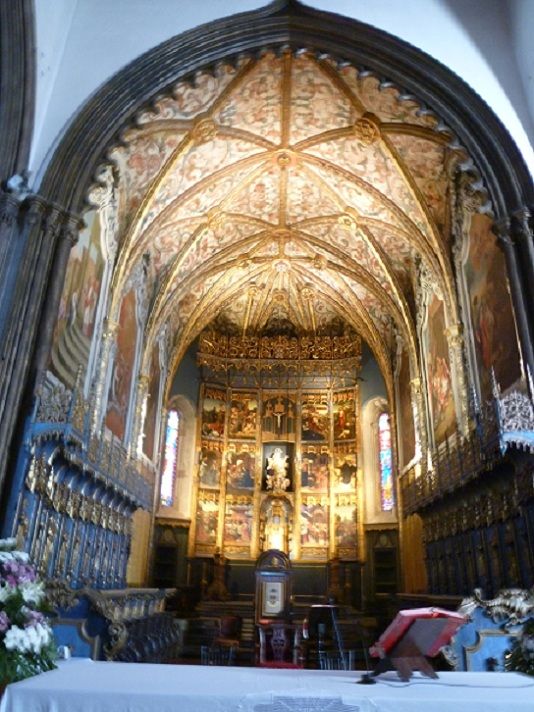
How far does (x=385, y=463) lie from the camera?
20.3 metres

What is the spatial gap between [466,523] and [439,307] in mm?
5514

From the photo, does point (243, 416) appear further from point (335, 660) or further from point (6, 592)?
point (6, 592)

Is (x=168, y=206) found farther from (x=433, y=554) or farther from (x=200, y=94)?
(x=433, y=554)

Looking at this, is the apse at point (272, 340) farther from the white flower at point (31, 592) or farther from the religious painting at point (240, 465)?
the white flower at point (31, 592)

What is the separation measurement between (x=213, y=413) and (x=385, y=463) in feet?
21.7

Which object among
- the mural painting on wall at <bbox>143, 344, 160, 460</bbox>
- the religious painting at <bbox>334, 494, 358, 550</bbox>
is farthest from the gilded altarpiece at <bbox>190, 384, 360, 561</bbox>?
the mural painting on wall at <bbox>143, 344, 160, 460</bbox>

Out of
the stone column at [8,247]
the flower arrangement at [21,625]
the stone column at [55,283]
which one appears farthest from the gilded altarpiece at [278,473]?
the flower arrangement at [21,625]

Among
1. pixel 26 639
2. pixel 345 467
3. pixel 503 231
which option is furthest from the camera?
pixel 345 467

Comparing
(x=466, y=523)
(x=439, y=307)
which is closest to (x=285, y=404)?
(x=439, y=307)

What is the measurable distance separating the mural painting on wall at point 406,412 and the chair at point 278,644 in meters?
6.92

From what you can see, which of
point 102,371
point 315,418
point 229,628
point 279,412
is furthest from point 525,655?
point 279,412

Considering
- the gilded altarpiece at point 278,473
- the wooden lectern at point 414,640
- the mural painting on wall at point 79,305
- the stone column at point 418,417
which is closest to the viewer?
the wooden lectern at point 414,640

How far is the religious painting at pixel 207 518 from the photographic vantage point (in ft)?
65.2

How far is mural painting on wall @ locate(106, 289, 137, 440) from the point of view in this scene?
14.1 meters
